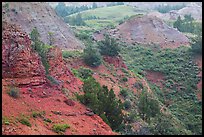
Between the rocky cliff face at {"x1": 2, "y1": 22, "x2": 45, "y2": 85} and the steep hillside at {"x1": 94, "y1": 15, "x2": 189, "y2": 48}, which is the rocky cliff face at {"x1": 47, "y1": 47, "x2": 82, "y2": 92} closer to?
the rocky cliff face at {"x1": 2, "y1": 22, "x2": 45, "y2": 85}

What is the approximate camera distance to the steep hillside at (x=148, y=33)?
70.0 metres

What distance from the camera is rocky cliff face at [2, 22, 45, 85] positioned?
2716 centimetres

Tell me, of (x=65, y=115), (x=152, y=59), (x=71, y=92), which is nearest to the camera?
(x=65, y=115)

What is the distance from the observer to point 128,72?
49.9 m

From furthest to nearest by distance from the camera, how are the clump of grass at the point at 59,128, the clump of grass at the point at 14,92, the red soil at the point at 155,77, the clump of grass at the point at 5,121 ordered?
the red soil at the point at 155,77 → the clump of grass at the point at 14,92 → the clump of grass at the point at 59,128 → the clump of grass at the point at 5,121

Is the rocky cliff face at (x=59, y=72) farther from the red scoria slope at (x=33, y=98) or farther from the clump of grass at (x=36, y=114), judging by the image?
the clump of grass at (x=36, y=114)

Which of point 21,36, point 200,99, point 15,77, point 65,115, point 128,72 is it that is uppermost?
point 21,36

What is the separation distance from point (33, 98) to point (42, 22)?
36710 millimetres

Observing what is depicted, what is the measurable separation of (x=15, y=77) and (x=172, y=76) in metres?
33.2

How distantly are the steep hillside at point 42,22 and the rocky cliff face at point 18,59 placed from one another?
2814 cm

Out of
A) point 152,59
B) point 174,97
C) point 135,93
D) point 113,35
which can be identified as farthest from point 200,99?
point 113,35

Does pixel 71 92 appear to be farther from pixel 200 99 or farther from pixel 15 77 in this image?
pixel 200 99

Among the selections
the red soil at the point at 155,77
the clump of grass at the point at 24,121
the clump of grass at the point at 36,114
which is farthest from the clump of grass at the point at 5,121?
the red soil at the point at 155,77

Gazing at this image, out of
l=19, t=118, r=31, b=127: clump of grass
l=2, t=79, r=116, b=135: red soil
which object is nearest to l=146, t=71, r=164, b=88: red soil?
l=2, t=79, r=116, b=135: red soil
